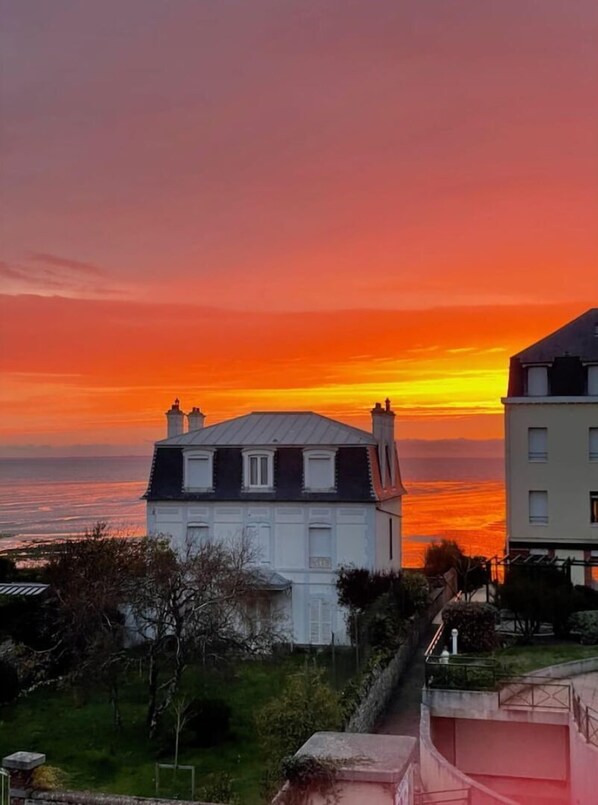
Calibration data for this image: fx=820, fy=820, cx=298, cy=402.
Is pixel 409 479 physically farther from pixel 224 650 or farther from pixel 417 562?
pixel 224 650

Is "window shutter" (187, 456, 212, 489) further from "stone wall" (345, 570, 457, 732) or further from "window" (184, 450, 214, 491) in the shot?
"stone wall" (345, 570, 457, 732)

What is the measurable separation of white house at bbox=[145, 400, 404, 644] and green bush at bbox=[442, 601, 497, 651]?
653cm

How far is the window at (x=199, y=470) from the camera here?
26.5m

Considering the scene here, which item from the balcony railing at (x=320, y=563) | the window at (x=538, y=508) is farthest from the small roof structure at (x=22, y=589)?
the window at (x=538, y=508)

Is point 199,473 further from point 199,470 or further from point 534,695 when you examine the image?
point 534,695

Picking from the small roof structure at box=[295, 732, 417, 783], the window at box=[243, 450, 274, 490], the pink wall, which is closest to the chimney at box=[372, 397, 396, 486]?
the window at box=[243, 450, 274, 490]

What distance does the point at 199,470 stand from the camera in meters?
26.7

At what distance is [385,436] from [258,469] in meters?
4.53

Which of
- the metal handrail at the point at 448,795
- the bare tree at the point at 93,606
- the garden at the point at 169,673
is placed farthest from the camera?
the bare tree at the point at 93,606

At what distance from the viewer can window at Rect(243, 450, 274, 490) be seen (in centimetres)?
2611

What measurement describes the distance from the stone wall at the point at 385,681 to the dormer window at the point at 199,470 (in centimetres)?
793

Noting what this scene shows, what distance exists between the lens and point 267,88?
14.6m

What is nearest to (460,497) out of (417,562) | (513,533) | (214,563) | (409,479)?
(409,479)

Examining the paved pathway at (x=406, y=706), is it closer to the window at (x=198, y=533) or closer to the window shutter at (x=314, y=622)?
the window shutter at (x=314, y=622)
